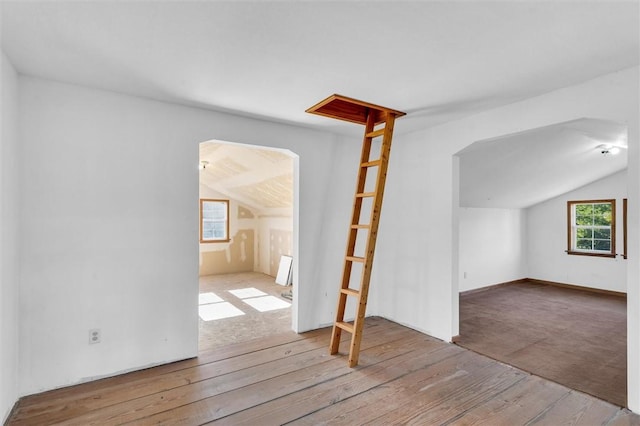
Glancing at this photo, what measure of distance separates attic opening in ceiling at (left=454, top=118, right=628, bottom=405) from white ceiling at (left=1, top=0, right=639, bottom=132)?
87 cm

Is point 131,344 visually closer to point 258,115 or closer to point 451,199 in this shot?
point 258,115

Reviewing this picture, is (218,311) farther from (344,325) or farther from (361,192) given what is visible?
(361,192)

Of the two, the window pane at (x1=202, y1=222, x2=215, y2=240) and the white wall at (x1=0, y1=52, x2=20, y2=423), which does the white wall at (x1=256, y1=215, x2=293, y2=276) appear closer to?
the window pane at (x1=202, y1=222, x2=215, y2=240)

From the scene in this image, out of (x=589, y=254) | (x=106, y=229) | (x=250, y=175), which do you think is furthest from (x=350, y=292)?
(x=589, y=254)

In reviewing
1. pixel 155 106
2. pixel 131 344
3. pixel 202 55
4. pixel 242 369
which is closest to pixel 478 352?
pixel 242 369

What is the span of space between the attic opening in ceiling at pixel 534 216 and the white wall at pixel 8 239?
3688 millimetres

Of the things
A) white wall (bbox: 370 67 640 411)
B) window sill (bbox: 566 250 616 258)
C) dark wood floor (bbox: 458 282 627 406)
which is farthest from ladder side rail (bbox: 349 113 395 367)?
window sill (bbox: 566 250 616 258)

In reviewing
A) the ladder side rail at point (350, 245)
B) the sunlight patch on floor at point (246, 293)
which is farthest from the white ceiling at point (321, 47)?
the sunlight patch on floor at point (246, 293)

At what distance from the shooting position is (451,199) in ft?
11.4

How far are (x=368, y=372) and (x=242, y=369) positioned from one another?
3.48 ft

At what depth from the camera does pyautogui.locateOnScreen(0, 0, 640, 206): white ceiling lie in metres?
1.61

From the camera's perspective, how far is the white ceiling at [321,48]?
63.6 inches

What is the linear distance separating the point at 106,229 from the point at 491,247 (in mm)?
6289

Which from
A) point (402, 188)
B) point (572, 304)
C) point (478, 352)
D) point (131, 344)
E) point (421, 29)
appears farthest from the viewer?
point (572, 304)
